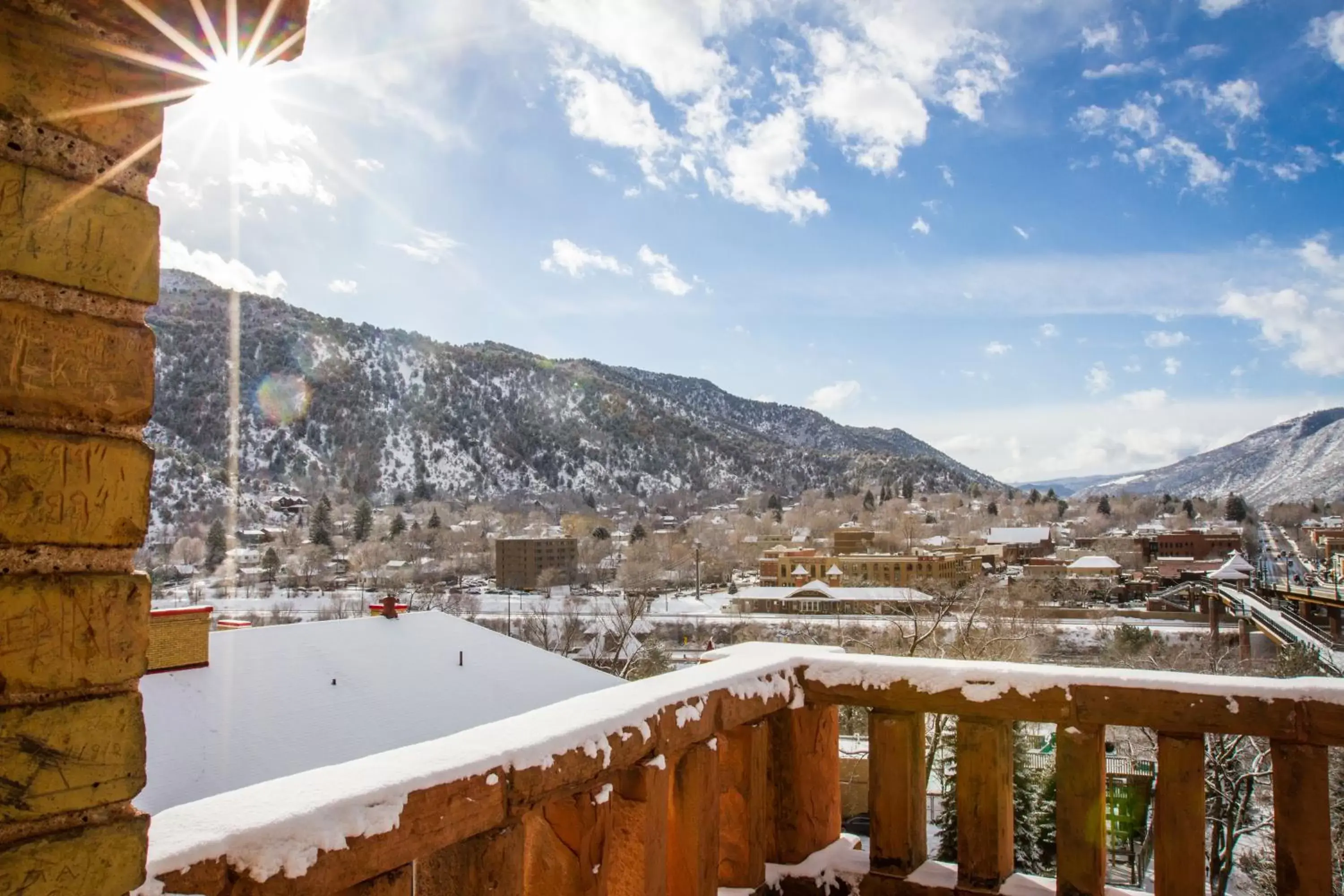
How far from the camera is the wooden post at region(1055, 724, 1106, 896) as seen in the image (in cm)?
316

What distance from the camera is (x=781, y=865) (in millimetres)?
3535

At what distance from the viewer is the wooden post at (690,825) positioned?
9.36ft

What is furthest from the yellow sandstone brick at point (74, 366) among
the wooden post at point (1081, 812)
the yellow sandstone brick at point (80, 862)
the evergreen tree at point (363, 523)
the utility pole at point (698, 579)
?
the evergreen tree at point (363, 523)

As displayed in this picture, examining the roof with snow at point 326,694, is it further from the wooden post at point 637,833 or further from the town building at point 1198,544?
the town building at point 1198,544

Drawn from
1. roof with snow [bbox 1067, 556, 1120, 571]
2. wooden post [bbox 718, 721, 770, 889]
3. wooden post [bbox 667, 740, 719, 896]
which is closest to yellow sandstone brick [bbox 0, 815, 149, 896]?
wooden post [bbox 667, 740, 719, 896]

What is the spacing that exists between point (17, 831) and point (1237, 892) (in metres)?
23.7

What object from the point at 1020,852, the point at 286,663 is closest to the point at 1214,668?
the point at 1020,852

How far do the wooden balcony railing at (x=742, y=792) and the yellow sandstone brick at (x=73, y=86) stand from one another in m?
1.07

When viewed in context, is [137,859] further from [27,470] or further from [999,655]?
[999,655]

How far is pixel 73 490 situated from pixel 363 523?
11010 centimetres

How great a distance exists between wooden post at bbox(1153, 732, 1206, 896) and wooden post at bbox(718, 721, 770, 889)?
1.36 meters

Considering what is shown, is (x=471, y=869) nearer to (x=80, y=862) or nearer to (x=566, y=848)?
(x=566, y=848)

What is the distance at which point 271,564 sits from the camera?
84.6 metres

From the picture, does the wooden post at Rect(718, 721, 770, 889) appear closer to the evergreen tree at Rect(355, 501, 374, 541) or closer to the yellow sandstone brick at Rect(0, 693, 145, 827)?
the yellow sandstone brick at Rect(0, 693, 145, 827)
